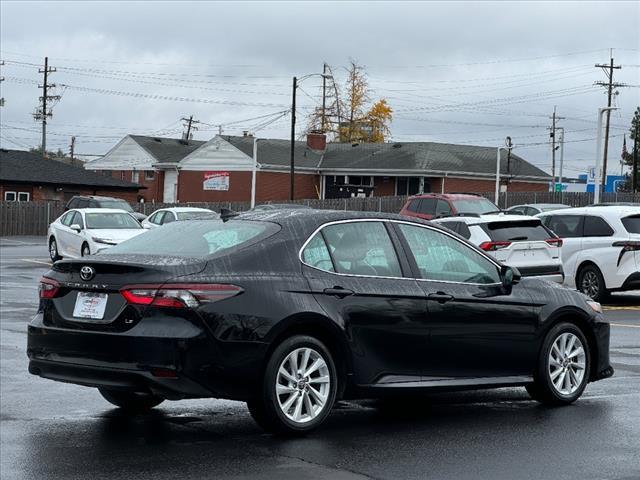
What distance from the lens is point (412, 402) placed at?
1023 cm

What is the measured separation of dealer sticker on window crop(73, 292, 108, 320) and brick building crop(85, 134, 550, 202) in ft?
221

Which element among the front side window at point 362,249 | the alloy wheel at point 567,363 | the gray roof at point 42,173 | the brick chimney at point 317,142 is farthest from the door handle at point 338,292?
the brick chimney at point 317,142

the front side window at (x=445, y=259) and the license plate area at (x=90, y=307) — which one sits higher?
the front side window at (x=445, y=259)

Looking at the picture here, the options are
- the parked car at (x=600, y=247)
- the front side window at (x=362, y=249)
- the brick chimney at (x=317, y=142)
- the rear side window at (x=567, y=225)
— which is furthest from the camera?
the brick chimney at (x=317, y=142)

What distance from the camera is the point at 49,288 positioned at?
8594 mm

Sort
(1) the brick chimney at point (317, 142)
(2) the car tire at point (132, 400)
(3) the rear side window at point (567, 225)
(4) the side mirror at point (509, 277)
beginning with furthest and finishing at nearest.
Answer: (1) the brick chimney at point (317, 142) → (3) the rear side window at point (567, 225) → (4) the side mirror at point (509, 277) → (2) the car tire at point (132, 400)

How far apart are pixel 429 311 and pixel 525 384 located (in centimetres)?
130

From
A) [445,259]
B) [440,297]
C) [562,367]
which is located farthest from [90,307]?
[562,367]

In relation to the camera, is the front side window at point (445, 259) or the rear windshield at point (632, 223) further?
the rear windshield at point (632, 223)

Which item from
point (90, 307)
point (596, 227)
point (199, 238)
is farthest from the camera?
point (596, 227)

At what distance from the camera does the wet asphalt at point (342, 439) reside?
7.37 m

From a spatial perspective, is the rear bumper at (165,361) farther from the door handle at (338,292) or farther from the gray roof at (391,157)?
the gray roof at (391,157)

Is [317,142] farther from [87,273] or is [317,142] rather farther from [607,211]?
[87,273]

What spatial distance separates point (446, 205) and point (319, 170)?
48.4 metres
